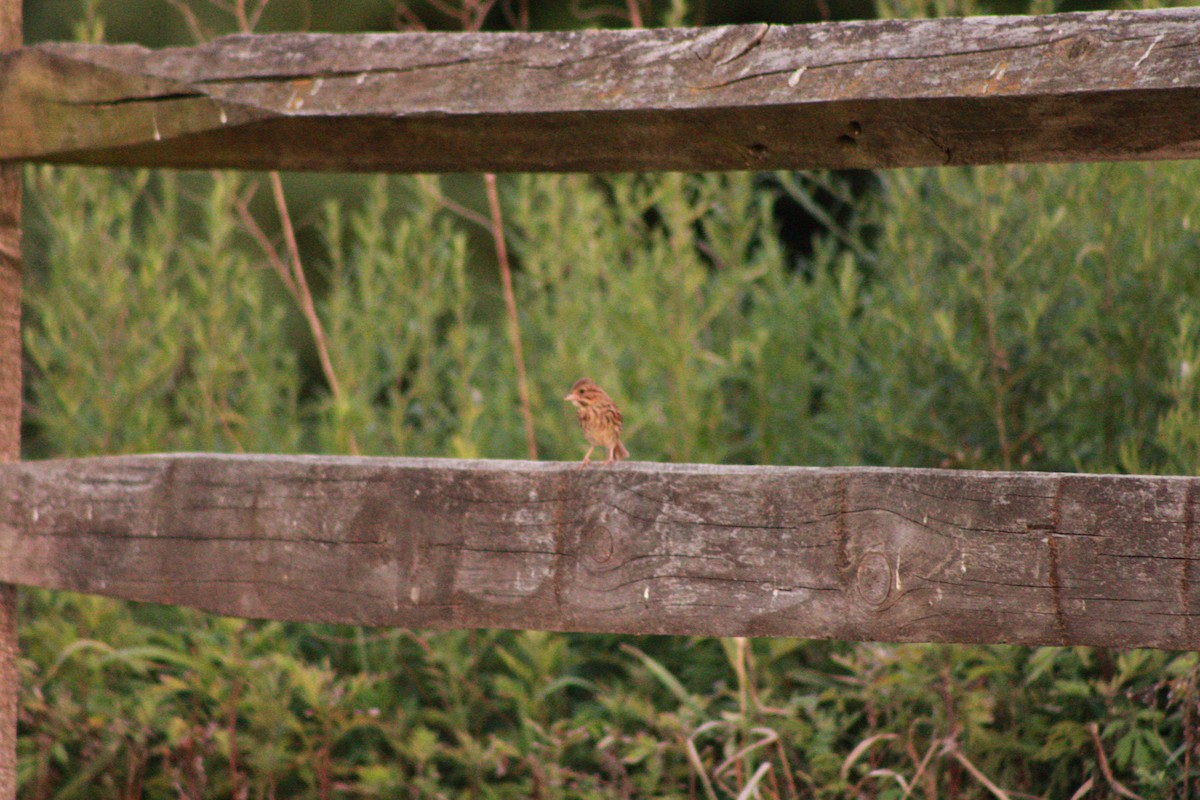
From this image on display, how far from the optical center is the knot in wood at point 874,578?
162 centimetres

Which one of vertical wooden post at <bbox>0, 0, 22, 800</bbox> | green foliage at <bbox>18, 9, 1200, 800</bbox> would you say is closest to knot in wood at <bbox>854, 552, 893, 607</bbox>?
green foliage at <bbox>18, 9, 1200, 800</bbox>

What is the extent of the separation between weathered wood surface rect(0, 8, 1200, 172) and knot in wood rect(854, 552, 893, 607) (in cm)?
59

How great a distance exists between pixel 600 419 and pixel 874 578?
133cm

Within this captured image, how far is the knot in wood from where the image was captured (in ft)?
5.32

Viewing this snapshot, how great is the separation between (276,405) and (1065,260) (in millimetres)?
2806

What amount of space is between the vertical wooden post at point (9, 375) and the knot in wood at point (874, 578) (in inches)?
59.6

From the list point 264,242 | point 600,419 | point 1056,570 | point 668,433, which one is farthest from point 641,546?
point 264,242

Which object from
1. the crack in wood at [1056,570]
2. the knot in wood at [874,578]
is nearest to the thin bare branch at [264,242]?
the knot in wood at [874,578]

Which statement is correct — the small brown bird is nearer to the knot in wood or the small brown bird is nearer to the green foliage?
the green foliage

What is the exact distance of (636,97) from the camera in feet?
5.62

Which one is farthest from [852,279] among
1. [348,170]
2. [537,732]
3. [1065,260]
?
[348,170]

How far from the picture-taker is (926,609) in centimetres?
162

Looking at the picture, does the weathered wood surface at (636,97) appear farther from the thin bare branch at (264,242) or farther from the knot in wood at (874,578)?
the thin bare branch at (264,242)

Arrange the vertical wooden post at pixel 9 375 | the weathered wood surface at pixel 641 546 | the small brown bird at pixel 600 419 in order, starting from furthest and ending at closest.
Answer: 1. the small brown bird at pixel 600 419
2. the vertical wooden post at pixel 9 375
3. the weathered wood surface at pixel 641 546
